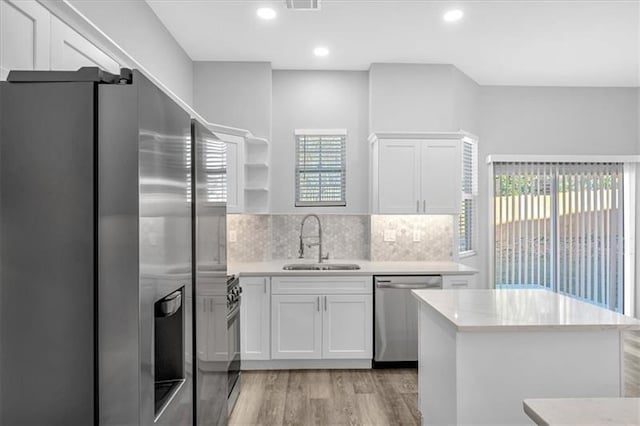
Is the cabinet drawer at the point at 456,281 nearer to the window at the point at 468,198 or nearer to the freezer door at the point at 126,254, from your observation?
the window at the point at 468,198

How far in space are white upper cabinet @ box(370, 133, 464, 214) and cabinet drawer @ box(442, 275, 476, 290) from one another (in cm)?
66

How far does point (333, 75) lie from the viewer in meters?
4.81

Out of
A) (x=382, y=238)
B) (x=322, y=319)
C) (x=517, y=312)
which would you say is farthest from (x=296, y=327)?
(x=517, y=312)

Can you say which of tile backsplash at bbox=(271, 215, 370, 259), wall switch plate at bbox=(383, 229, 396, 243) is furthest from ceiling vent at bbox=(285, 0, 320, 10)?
wall switch plate at bbox=(383, 229, 396, 243)

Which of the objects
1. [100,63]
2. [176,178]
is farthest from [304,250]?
[176,178]

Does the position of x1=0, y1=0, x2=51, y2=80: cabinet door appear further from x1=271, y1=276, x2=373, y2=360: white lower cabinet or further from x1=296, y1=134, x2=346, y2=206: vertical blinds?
x1=296, y1=134, x2=346, y2=206: vertical blinds

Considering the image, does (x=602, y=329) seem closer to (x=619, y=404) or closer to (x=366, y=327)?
(x=619, y=404)

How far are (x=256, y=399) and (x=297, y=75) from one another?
3.22 m

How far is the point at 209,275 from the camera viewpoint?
6.25 feet

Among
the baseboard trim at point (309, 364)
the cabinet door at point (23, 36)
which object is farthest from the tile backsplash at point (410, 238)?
the cabinet door at point (23, 36)

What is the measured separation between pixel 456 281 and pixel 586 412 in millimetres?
3013

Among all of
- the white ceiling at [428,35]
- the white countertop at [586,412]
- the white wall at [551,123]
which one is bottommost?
the white countertop at [586,412]

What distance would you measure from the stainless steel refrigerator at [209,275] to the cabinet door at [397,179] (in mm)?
2345

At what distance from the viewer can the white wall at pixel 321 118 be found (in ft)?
15.7
